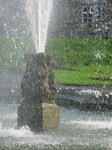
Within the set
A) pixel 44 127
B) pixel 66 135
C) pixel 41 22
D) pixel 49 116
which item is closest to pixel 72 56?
pixel 41 22

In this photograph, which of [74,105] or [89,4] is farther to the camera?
[89,4]

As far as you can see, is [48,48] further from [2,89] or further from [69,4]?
[2,89]

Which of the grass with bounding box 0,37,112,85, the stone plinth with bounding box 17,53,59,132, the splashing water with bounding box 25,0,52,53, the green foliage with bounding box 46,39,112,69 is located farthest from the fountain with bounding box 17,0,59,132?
the green foliage with bounding box 46,39,112,69

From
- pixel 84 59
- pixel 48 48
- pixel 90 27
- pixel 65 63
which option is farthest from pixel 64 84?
pixel 90 27

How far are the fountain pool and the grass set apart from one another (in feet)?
20.6

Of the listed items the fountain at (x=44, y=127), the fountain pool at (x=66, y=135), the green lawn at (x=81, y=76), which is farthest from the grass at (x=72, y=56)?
the fountain at (x=44, y=127)

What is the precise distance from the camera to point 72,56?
80.1 ft

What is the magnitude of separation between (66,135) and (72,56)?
17.1 metres

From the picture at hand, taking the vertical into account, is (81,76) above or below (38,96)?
below

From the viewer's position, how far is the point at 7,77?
17719mm

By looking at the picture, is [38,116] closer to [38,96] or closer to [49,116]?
[49,116]

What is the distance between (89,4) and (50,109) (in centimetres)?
2748

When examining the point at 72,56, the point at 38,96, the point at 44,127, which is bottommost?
the point at 44,127

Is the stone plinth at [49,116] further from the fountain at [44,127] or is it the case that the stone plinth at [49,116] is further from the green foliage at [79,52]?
the green foliage at [79,52]
